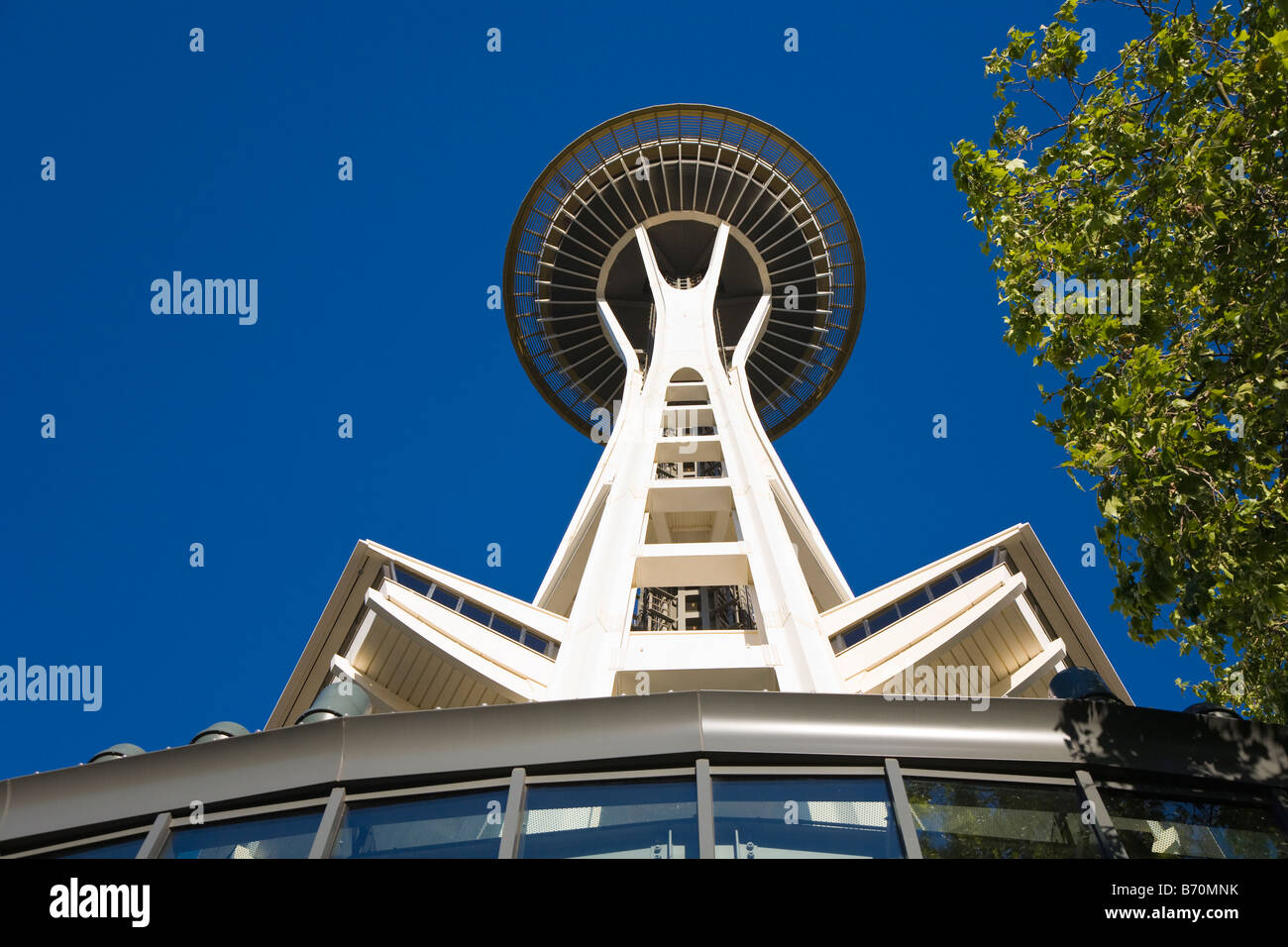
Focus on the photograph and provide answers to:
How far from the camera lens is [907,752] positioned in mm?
7934

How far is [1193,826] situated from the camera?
7.73 meters

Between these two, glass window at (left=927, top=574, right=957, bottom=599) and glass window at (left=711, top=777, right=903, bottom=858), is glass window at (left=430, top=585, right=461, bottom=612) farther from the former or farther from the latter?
glass window at (left=711, top=777, right=903, bottom=858)

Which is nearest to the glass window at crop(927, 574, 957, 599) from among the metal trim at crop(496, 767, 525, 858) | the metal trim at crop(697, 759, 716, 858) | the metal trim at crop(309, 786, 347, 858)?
the metal trim at crop(697, 759, 716, 858)

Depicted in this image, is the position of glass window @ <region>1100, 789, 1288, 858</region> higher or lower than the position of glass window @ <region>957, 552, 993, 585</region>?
lower

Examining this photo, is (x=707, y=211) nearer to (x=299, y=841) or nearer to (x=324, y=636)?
(x=324, y=636)

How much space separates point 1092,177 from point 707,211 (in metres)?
27.9

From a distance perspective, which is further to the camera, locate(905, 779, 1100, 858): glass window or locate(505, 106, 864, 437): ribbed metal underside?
locate(505, 106, 864, 437): ribbed metal underside

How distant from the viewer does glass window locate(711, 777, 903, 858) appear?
709 cm

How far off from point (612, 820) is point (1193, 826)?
13.8ft

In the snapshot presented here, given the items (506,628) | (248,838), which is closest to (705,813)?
(248,838)

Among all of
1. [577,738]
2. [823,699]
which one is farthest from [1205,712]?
[577,738]

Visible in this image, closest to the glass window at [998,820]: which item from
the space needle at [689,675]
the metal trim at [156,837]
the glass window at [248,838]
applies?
the space needle at [689,675]

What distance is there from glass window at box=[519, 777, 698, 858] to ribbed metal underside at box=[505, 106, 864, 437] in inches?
1162

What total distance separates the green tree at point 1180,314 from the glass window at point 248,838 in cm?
695
